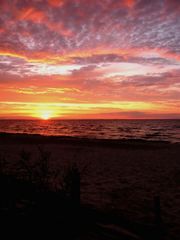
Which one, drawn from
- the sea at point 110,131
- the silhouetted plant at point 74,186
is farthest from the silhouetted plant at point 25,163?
the sea at point 110,131

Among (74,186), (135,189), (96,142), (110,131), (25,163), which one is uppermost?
(25,163)

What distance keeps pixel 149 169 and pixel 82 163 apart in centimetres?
464

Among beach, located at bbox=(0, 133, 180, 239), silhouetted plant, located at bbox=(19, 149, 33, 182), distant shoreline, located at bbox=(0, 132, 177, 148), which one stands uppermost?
silhouetted plant, located at bbox=(19, 149, 33, 182)

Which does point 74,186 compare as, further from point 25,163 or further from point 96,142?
point 96,142

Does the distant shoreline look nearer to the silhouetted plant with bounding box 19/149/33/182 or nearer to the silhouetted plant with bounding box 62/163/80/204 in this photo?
the silhouetted plant with bounding box 19/149/33/182

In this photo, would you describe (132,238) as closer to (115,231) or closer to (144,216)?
(115,231)

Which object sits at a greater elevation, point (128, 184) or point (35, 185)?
point (35, 185)

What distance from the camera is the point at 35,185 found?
700cm

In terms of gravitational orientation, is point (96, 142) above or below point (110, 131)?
above

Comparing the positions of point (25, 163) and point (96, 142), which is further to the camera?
point (96, 142)

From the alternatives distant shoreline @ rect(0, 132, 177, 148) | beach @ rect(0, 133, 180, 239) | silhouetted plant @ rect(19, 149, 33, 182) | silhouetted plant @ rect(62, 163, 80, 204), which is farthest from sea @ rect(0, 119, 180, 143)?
silhouetted plant @ rect(62, 163, 80, 204)

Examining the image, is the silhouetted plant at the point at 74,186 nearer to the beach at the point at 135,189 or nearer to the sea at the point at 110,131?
the beach at the point at 135,189

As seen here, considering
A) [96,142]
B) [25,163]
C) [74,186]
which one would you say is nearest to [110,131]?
[96,142]

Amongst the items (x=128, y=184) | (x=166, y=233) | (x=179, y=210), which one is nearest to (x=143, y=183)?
(x=128, y=184)
